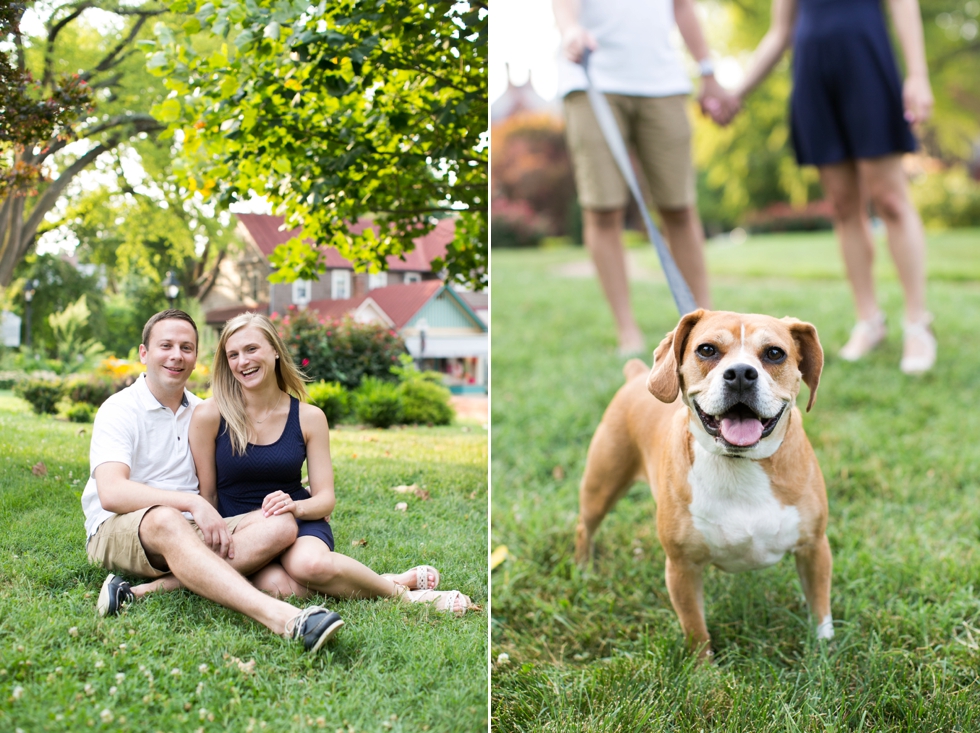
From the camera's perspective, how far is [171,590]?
1.87 meters

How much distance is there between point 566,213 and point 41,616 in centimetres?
1882

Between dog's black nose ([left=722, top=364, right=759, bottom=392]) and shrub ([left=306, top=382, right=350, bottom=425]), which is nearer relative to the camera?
dog's black nose ([left=722, top=364, right=759, bottom=392])

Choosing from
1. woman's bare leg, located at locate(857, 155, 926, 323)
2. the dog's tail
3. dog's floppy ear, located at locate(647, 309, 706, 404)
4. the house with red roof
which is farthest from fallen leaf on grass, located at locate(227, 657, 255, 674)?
woman's bare leg, located at locate(857, 155, 926, 323)

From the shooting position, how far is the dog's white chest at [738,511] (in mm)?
2027

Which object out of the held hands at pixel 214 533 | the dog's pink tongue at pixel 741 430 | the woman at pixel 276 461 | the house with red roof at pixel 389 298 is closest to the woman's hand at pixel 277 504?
the woman at pixel 276 461

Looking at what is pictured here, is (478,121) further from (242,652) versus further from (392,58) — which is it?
(242,652)

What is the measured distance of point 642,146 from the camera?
4270 millimetres

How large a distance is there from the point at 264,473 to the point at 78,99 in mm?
1076

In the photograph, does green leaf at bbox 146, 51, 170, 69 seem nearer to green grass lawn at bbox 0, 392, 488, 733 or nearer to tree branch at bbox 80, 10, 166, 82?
tree branch at bbox 80, 10, 166, 82

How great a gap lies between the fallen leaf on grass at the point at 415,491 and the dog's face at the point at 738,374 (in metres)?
0.76

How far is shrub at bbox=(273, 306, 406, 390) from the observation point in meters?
2.18

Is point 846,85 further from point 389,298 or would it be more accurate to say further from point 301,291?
point 301,291

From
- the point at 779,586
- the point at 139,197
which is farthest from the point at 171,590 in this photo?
the point at 779,586

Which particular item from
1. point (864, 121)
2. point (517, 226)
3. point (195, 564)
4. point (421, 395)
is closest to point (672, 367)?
point (421, 395)
